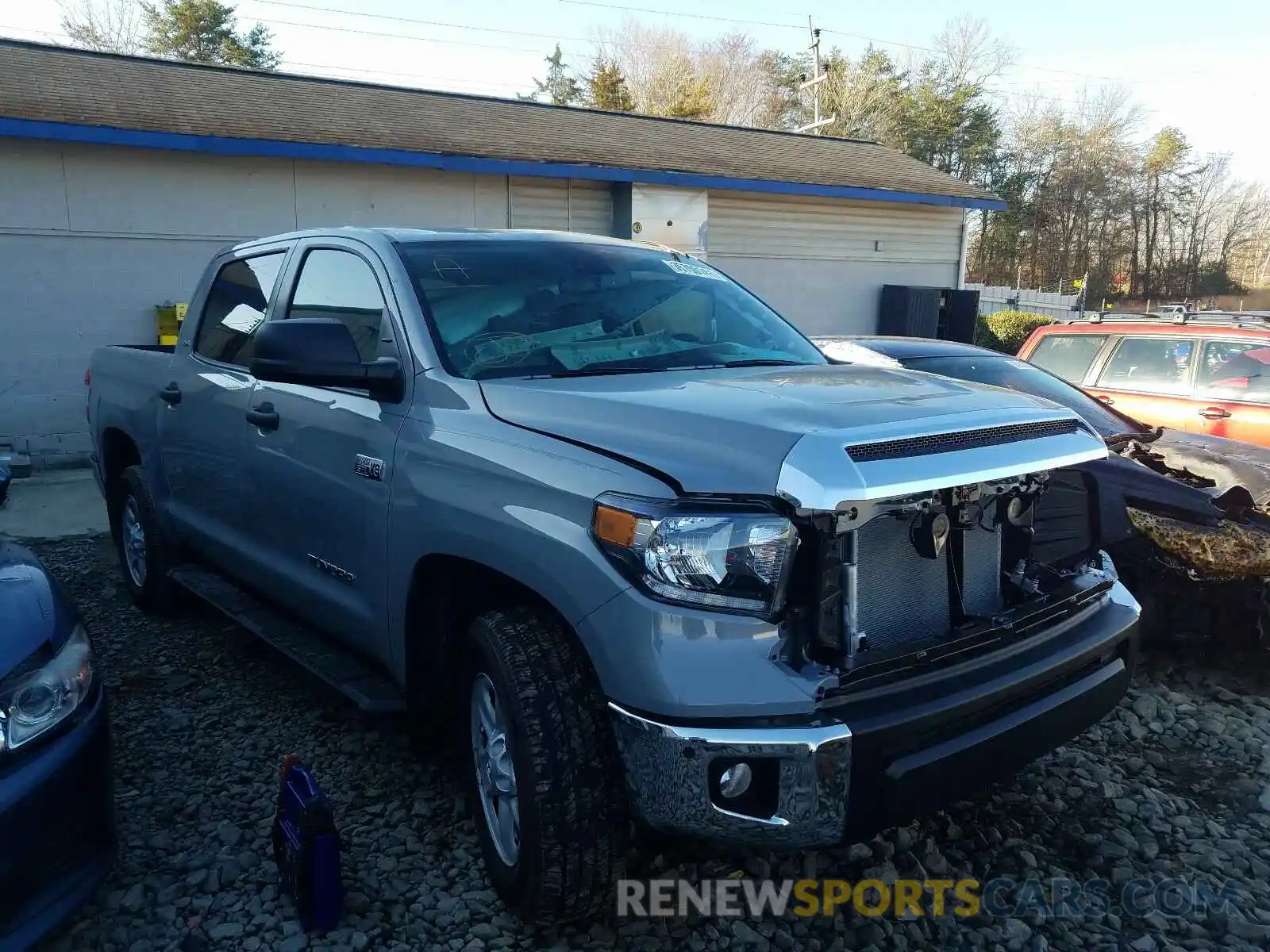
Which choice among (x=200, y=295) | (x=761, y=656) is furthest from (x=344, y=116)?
(x=761, y=656)

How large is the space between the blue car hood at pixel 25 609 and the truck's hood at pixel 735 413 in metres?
1.31

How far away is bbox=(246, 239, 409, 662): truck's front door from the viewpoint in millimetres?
3240

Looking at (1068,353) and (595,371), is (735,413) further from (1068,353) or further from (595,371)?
(1068,353)

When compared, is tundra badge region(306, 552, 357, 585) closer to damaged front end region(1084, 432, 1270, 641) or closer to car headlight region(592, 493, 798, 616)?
car headlight region(592, 493, 798, 616)

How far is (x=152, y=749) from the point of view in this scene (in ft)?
12.8

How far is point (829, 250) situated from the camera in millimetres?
16250

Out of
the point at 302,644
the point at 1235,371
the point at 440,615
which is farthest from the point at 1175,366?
the point at 302,644

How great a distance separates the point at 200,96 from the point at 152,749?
1051 cm

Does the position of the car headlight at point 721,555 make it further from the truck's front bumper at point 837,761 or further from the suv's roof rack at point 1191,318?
the suv's roof rack at point 1191,318

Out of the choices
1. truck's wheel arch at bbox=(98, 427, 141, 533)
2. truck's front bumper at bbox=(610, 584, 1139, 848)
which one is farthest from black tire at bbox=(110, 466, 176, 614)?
truck's front bumper at bbox=(610, 584, 1139, 848)

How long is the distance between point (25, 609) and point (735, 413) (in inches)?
76.0

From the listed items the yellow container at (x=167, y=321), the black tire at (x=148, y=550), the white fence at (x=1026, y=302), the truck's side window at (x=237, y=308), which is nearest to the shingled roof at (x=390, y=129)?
the yellow container at (x=167, y=321)

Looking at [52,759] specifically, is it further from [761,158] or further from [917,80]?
[917,80]

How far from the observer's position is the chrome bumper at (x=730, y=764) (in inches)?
86.5
